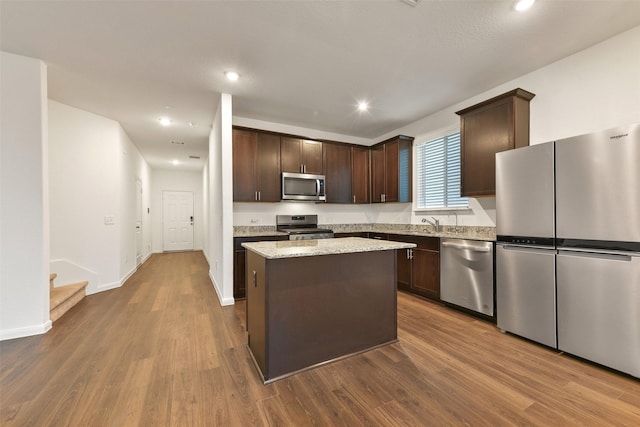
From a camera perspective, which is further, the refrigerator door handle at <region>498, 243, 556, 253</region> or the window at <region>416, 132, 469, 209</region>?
the window at <region>416, 132, 469, 209</region>

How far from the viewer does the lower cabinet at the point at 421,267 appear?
3.53 meters

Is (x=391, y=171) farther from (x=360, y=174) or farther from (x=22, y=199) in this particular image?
(x=22, y=199)

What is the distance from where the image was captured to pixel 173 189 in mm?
8773

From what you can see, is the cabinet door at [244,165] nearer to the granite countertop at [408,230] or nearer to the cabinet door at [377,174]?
the granite countertop at [408,230]

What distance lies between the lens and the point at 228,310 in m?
3.35

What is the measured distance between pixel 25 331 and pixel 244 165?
2988 mm

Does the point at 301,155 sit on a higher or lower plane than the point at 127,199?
higher

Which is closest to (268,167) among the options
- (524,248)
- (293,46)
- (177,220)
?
(293,46)

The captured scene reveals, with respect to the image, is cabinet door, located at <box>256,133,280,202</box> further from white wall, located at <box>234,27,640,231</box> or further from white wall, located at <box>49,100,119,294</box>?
white wall, located at <box>234,27,640,231</box>

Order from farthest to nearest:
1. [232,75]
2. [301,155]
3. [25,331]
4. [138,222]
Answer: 1. [138,222]
2. [301,155]
3. [232,75]
4. [25,331]

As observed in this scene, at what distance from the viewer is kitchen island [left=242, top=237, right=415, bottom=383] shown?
188cm

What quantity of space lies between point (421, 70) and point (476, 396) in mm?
3063

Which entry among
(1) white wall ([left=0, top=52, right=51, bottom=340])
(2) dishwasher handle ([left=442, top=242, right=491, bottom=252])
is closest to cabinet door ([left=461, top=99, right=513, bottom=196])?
(2) dishwasher handle ([left=442, top=242, right=491, bottom=252])

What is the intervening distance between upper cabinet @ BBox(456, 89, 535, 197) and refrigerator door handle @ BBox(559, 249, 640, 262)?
1006mm
